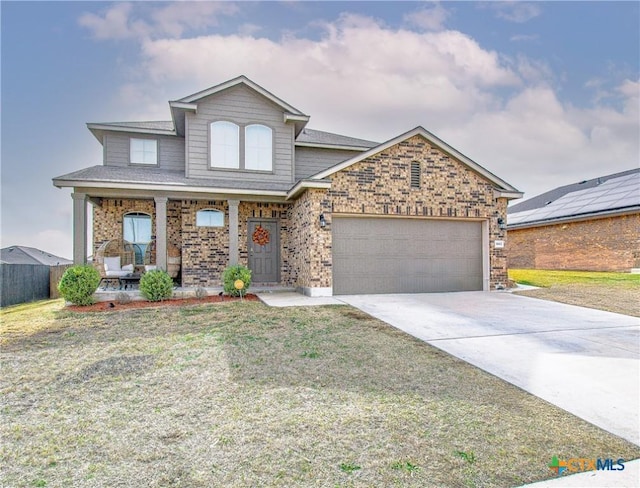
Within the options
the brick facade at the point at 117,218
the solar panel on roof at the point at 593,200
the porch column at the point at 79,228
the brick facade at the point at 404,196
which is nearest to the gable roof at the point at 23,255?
the brick facade at the point at 117,218

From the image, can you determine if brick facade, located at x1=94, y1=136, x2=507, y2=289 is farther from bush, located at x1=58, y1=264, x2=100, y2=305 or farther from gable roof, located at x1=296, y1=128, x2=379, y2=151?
bush, located at x1=58, y1=264, x2=100, y2=305

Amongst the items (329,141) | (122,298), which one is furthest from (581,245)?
(122,298)

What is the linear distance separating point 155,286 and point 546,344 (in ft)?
28.5

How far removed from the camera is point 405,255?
442 inches

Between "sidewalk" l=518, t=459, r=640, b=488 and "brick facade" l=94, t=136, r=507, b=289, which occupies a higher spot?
"brick facade" l=94, t=136, r=507, b=289

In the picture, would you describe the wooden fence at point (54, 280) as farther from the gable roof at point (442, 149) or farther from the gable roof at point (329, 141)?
the gable roof at point (442, 149)

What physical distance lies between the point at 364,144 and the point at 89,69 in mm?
9970

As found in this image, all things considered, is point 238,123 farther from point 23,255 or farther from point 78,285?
point 23,255

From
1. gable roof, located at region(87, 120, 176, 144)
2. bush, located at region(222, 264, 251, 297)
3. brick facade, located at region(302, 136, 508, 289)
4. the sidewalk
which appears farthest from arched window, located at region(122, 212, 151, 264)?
the sidewalk

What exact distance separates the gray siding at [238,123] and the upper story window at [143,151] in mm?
1901

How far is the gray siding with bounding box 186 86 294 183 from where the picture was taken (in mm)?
11812

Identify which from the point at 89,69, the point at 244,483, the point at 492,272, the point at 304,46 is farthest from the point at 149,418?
the point at 89,69

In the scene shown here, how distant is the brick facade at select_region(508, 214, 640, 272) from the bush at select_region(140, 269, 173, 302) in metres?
16.3

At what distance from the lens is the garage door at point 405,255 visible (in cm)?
1075
